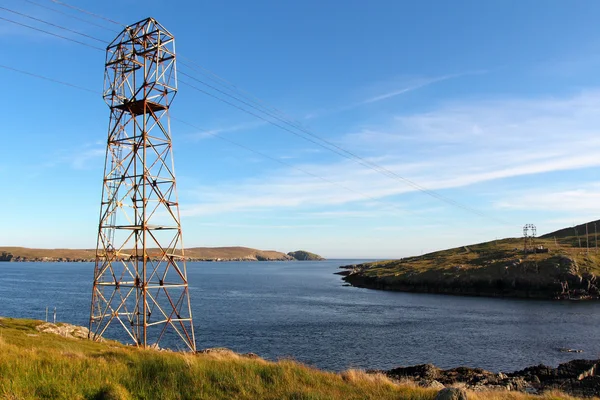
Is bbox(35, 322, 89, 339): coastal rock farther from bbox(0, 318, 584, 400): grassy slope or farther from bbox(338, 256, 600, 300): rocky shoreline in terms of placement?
bbox(338, 256, 600, 300): rocky shoreline

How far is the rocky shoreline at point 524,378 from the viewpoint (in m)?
33.1

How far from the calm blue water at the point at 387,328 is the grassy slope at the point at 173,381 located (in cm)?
2665

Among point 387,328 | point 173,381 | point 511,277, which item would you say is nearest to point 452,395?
point 173,381

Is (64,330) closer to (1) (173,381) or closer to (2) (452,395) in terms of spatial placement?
(1) (173,381)

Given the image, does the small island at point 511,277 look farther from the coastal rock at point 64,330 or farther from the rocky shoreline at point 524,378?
the coastal rock at point 64,330

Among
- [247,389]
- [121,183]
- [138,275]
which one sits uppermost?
[121,183]

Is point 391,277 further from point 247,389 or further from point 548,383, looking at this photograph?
point 247,389

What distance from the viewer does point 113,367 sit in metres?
16.9

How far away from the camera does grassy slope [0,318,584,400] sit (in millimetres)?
14273

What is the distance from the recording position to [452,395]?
14891 millimetres

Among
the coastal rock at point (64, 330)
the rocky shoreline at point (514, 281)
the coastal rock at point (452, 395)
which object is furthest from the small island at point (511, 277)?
the coastal rock at point (452, 395)

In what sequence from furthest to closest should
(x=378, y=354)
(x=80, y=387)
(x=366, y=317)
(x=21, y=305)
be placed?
(x=21, y=305), (x=366, y=317), (x=378, y=354), (x=80, y=387)

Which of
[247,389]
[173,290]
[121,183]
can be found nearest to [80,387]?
[247,389]

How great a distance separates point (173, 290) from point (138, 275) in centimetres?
→ 10743
